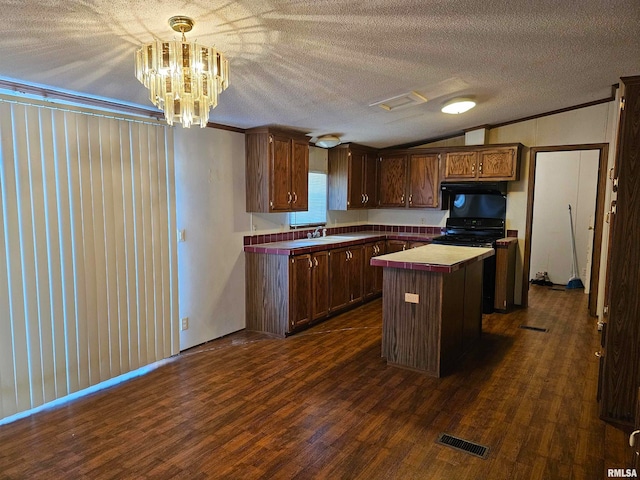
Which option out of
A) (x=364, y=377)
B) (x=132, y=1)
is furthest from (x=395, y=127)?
(x=132, y=1)

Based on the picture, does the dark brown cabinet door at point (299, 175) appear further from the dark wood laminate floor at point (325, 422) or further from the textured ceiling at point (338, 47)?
the dark wood laminate floor at point (325, 422)

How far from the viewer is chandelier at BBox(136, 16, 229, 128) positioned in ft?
5.96

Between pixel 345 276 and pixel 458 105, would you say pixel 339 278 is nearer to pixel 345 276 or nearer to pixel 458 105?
pixel 345 276

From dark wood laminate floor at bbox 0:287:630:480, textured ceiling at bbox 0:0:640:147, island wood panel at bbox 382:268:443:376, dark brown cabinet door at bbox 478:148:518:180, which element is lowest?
dark wood laminate floor at bbox 0:287:630:480

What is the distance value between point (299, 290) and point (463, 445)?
235 centimetres

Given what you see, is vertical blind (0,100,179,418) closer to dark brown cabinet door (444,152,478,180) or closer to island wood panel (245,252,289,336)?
island wood panel (245,252,289,336)

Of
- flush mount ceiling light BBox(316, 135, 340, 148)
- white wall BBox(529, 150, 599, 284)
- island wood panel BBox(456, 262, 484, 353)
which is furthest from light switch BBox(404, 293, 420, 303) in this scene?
white wall BBox(529, 150, 599, 284)

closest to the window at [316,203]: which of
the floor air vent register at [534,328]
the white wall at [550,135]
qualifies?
the white wall at [550,135]

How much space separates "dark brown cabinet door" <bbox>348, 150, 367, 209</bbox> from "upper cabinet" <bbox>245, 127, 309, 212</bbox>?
1.29 m

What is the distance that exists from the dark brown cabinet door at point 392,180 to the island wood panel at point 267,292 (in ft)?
8.63

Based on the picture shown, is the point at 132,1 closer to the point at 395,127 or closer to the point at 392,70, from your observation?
the point at 392,70

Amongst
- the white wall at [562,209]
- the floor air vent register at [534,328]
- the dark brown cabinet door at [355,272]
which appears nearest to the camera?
the floor air vent register at [534,328]

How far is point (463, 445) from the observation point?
239 centimetres

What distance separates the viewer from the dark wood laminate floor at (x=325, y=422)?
2199 mm
